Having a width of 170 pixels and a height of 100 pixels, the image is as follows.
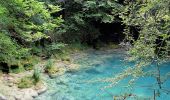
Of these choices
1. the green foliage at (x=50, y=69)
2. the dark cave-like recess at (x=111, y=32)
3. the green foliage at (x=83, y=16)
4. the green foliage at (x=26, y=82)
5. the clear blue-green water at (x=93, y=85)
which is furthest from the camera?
the dark cave-like recess at (x=111, y=32)

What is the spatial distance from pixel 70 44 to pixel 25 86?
743 cm

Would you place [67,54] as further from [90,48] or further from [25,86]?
[25,86]

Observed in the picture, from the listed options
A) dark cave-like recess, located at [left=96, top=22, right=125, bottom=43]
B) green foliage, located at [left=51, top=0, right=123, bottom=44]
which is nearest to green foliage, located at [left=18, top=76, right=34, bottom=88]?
green foliage, located at [left=51, top=0, right=123, bottom=44]

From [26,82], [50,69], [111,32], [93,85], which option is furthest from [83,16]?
[26,82]

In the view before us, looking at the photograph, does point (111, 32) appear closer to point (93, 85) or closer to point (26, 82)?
point (93, 85)

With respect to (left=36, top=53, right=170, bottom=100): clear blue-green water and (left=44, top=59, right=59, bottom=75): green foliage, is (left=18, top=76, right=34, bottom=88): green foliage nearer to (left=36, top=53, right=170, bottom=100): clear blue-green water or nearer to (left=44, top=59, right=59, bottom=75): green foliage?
(left=36, top=53, right=170, bottom=100): clear blue-green water

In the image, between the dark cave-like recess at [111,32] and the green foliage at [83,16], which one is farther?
the dark cave-like recess at [111,32]

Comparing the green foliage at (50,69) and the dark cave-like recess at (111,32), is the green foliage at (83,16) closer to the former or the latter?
the dark cave-like recess at (111,32)

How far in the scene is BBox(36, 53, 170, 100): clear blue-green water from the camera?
10131 mm

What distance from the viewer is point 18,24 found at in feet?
34.6

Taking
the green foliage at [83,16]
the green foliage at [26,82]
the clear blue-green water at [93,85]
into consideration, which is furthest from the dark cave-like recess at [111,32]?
the green foliage at [26,82]

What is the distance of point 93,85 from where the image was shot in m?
11.6

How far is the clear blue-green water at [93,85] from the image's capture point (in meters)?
10.1

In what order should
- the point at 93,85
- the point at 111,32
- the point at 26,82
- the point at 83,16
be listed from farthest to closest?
the point at 111,32, the point at 83,16, the point at 93,85, the point at 26,82
